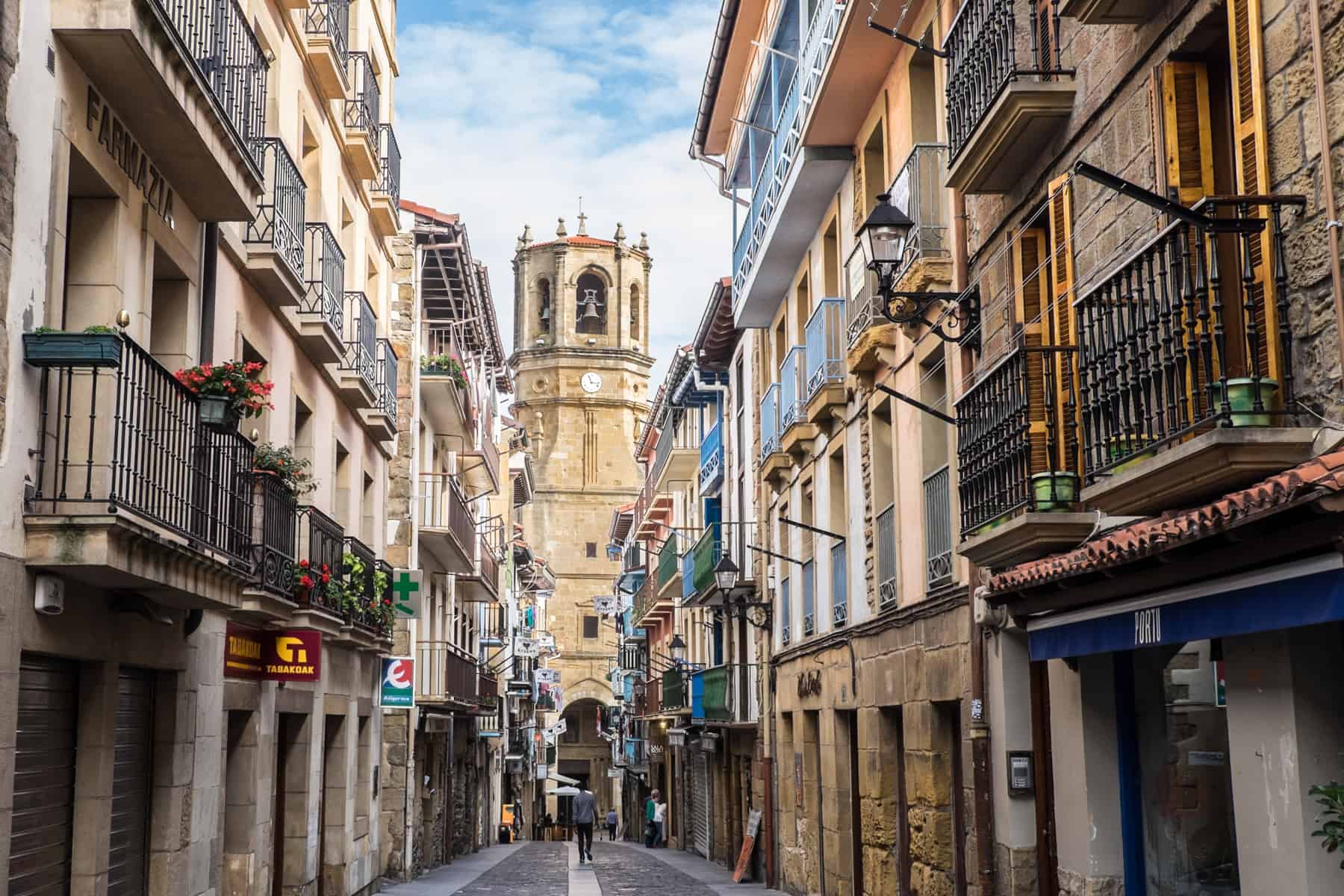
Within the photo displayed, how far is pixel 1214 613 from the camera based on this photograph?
6.73 metres

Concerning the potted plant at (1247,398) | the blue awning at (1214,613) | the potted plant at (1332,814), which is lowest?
the potted plant at (1332,814)

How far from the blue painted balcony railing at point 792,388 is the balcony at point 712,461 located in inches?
402

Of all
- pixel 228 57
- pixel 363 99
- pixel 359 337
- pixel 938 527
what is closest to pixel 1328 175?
pixel 938 527

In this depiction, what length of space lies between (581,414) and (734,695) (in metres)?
53.9

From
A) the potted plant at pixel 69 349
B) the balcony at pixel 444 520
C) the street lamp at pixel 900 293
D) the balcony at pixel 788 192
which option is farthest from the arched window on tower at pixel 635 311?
the potted plant at pixel 69 349

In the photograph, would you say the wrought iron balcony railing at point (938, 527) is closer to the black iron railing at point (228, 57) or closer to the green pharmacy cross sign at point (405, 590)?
the black iron railing at point (228, 57)

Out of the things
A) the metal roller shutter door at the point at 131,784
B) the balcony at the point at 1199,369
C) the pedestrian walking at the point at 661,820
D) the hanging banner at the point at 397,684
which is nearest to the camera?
the balcony at the point at 1199,369

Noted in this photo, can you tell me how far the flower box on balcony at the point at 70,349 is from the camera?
7.92m

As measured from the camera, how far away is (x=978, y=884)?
37.9ft

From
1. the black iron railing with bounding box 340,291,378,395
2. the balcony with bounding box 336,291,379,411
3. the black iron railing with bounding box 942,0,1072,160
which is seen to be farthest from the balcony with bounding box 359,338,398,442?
the black iron railing with bounding box 942,0,1072,160

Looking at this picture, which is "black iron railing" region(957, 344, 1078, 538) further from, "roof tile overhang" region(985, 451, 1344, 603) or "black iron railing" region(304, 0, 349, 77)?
"black iron railing" region(304, 0, 349, 77)

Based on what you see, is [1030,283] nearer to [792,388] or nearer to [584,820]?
[792,388]

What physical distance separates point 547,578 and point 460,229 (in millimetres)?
50855

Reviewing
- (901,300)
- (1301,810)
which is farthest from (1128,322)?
(901,300)
